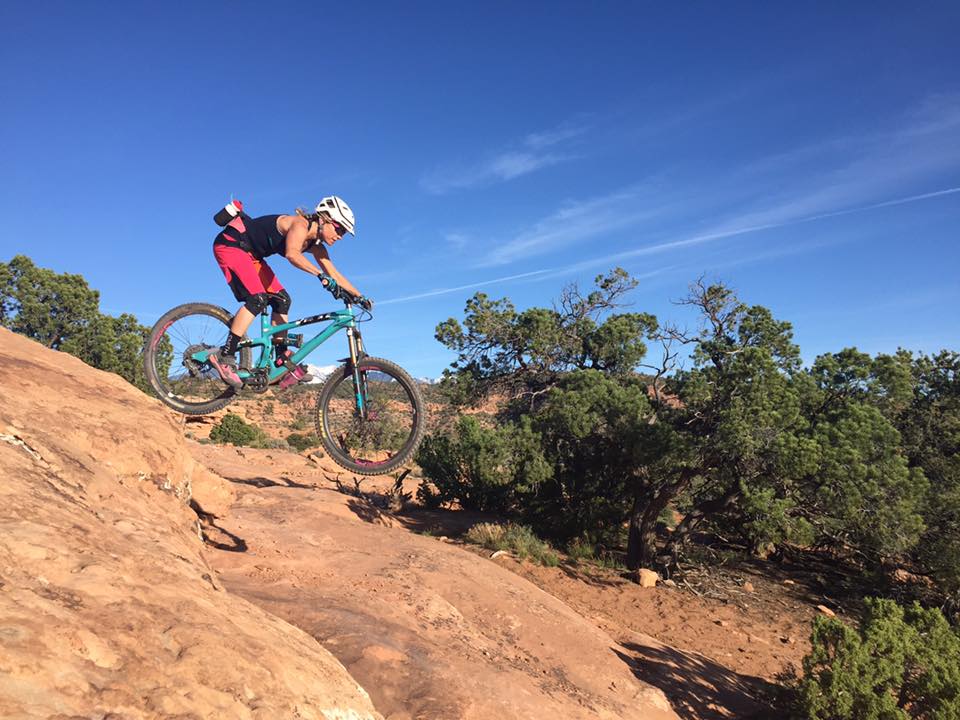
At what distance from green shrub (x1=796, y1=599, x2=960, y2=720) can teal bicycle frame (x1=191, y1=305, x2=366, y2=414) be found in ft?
23.8

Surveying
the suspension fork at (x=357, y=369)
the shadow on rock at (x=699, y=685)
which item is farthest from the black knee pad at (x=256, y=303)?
the shadow on rock at (x=699, y=685)

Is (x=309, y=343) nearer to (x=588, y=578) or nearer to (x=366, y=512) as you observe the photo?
(x=366, y=512)

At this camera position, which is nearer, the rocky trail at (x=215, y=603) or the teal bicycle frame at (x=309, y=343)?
the rocky trail at (x=215, y=603)

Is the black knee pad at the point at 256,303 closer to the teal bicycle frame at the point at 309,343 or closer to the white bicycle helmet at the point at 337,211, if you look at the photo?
the teal bicycle frame at the point at 309,343

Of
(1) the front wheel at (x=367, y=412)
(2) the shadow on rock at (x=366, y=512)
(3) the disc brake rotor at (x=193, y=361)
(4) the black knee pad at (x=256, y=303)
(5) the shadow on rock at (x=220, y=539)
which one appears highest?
(4) the black knee pad at (x=256, y=303)

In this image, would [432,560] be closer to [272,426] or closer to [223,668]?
[223,668]

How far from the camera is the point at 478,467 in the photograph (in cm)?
1730

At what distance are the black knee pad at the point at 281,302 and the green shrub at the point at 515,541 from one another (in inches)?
423

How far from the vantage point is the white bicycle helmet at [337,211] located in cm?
562

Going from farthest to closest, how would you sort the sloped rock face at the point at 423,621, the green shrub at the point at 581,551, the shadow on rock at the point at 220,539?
the green shrub at the point at 581,551 → the shadow on rock at the point at 220,539 → the sloped rock face at the point at 423,621

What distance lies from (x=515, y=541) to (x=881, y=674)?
361 inches

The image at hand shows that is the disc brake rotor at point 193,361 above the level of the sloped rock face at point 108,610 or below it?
above

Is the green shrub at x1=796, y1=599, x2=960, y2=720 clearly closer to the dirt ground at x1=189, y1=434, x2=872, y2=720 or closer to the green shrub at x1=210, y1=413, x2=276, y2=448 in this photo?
the dirt ground at x1=189, y1=434, x2=872, y2=720

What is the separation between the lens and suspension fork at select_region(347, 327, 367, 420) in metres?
6.02
